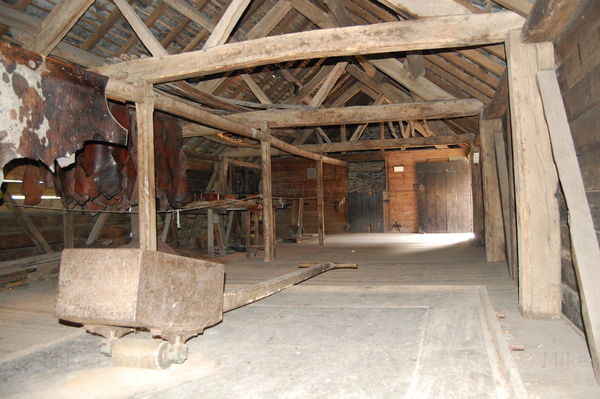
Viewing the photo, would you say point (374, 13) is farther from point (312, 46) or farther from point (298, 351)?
point (298, 351)

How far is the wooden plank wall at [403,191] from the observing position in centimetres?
1293

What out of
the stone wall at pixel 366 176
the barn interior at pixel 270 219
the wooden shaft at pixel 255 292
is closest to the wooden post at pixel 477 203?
the barn interior at pixel 270 219

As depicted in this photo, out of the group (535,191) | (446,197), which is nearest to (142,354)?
(535,191)

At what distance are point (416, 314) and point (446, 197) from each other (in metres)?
9.85

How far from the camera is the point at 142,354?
2.02 m

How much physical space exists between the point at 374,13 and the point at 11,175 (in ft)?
18.8

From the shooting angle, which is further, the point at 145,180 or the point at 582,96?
the point at 145,180

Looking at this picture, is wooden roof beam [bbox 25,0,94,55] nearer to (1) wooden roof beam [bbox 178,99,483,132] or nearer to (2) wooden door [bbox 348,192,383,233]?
(1) wooden roof beam [bbox 178,99,483,132]

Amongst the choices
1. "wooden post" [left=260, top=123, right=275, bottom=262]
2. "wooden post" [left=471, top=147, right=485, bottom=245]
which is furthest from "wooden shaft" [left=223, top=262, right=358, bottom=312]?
"wooden post" [left=471, top=147, right=485, bottom=245]

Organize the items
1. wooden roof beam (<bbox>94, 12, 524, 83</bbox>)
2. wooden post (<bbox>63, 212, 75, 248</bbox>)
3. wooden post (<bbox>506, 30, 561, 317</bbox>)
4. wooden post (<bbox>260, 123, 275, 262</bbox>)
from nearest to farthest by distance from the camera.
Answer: wooden post (<bbox>506, 30, 561, 317</bbox>)
wooden roof beam (<bbox>94, 12, 524, 83</bbox>)
wooden post (<bbox>260, 123, 275, 262</bbox>)
wooden post (<bbox>63, 212, 75, 248</bbox>)

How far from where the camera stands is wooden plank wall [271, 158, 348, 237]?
1344cm

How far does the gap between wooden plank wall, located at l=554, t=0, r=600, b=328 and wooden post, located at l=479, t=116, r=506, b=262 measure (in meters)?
2.81

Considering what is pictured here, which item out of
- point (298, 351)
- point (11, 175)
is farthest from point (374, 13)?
point (11, 175)

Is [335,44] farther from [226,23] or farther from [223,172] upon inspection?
[223,172]
